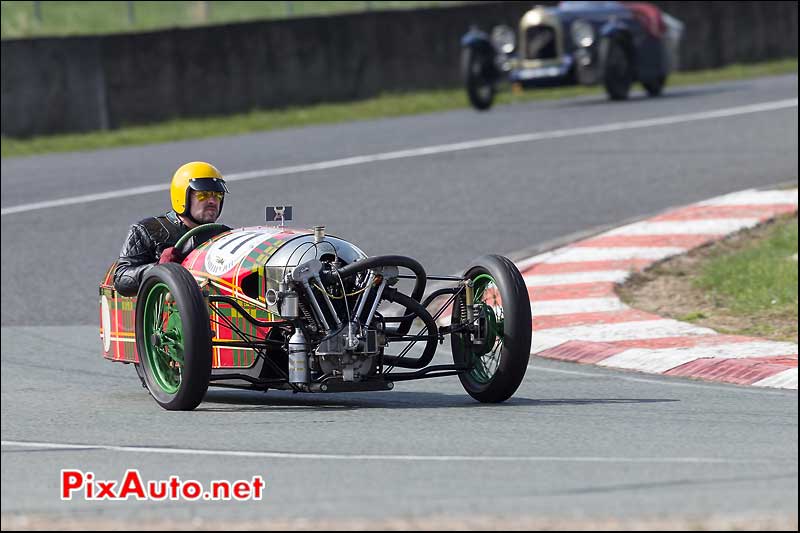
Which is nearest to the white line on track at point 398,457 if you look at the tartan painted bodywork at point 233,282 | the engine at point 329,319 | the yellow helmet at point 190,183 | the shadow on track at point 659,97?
the engine at point 329,319

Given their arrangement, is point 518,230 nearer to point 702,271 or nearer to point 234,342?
point 702,271

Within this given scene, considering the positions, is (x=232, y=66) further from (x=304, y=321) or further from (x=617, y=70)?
(x=304, y=321)

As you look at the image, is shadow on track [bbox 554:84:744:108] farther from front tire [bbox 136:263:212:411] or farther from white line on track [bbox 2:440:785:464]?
white line on track [bbox 2:440:785:464]

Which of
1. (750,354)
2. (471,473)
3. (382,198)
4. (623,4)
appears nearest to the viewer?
(471,473)

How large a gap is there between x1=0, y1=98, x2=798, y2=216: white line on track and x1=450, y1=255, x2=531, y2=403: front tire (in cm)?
870

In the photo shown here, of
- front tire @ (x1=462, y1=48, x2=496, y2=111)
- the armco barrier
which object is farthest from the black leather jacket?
front tire @ (x1=462, y1=48, x2=496, y2=111)

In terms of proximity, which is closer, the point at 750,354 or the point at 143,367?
the point at 143,367

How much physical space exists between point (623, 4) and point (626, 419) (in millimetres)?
17125

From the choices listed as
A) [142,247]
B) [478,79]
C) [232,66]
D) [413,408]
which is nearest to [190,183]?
[142,247]

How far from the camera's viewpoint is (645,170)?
16.1 m

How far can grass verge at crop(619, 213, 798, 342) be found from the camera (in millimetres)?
9977

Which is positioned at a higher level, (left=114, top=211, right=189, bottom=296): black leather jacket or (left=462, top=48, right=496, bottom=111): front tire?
(left=462, top=48, right=496, bottom=111): front tire

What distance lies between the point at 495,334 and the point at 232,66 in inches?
626

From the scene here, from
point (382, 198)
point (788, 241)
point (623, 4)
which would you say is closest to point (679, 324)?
point (788, 241)
